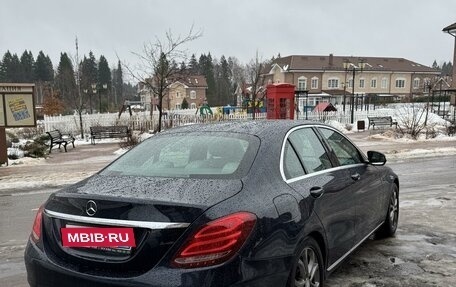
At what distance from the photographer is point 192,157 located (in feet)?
10.9

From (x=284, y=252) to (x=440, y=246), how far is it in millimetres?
3061

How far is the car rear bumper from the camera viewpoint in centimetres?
229

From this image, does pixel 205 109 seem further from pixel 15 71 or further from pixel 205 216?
pixel 15 71

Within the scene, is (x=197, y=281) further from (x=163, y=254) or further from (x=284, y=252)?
(x=284, y=252)

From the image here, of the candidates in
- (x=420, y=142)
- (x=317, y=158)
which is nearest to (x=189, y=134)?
(x=317, y=158)

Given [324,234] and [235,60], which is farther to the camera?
[235,60]

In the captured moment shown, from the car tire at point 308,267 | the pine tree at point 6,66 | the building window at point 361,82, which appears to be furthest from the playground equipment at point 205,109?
→ the pine tree at point 6,66

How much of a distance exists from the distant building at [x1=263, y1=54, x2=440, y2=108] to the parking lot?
5572 centimetres

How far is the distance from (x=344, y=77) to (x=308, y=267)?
7126 cm

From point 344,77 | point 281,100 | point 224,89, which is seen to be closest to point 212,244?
point 281,100

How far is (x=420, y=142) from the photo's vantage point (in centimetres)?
1802

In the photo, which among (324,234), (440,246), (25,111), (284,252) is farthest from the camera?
(25,111)

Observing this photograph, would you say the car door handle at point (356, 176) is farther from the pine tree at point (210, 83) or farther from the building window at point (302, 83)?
the pine tree at point (210, 83)

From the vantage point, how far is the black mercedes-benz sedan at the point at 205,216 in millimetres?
2350
